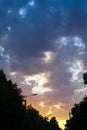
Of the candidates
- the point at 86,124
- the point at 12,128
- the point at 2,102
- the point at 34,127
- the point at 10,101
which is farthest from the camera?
the point at 34,127

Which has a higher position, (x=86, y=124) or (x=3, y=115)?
(x=86, y=124)

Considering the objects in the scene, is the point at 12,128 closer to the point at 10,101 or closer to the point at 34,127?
the point at 10,101

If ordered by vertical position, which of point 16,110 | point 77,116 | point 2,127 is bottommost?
point 2,127

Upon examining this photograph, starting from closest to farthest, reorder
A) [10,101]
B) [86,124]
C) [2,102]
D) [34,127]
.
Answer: [2,102] < [10,101] < [86,124] < [34,127]

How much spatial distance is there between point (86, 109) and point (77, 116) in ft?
16.8

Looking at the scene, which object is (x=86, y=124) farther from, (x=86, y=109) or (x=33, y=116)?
(x=33, y=116)

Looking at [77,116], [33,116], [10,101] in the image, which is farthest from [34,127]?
[10,101]

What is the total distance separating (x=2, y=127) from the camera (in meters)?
70.4

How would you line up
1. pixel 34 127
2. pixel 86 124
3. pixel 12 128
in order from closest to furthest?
pixel 12 128 → pixel 86 124 → pixel 34 127

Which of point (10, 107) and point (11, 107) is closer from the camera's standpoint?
point (10, 107)

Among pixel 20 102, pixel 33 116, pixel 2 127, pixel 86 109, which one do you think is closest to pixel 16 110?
pixel 20 102

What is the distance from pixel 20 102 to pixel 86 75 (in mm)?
11243

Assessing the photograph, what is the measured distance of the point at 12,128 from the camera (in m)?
78.6

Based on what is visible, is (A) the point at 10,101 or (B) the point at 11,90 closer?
(A) the point at 10,101
